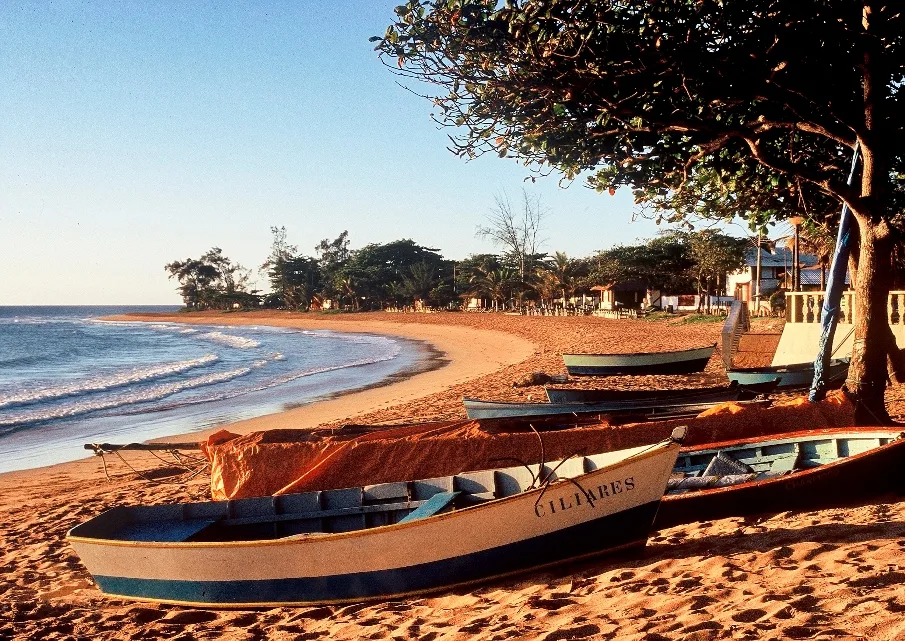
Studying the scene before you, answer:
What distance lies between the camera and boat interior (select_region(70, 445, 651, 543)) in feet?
19.9

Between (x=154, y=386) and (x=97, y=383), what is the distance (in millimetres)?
3077

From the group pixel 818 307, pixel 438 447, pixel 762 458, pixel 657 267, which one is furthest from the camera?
pixel 657 267

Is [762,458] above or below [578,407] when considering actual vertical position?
above

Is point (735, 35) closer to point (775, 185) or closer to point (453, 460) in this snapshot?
point (775, 185)

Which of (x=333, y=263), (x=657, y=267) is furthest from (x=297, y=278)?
(x=657, y=267)

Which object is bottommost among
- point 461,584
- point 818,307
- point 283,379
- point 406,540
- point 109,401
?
point 109,401

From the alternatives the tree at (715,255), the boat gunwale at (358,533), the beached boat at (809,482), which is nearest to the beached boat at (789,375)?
the beached boat at (809,482)

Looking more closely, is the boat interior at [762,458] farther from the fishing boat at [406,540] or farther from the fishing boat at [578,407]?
the fishing boat at [578,407]

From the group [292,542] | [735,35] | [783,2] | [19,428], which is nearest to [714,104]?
[735,35]

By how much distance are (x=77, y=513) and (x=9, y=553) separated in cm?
148

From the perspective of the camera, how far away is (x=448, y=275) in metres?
80.4

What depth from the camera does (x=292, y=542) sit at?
527 centimetres

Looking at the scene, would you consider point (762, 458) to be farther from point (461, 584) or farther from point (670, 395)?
point (670, 395)

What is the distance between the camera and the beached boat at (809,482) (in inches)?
223
